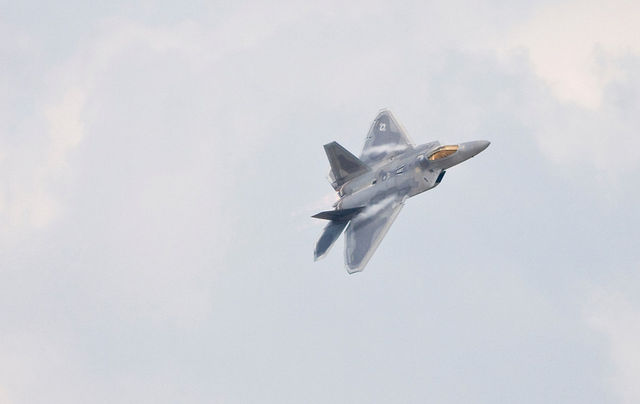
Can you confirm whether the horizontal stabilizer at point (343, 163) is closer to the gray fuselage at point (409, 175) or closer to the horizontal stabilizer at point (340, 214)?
the gray fuselage at point (409, 175)

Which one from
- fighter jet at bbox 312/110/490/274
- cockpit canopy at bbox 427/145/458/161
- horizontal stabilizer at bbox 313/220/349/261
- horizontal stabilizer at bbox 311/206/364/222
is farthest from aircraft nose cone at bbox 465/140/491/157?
horizontal stabilizer at bbox 313/220/349/261

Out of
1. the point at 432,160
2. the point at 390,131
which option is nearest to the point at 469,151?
the point at 432,160

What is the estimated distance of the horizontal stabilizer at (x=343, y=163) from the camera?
80.1 m

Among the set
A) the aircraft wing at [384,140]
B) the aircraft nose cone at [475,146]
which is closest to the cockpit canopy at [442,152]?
the aircraft nose cone at [475,146]

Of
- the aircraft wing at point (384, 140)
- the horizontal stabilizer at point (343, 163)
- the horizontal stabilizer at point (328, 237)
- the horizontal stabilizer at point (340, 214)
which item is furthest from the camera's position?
the aircraft wing at point (384, 140)

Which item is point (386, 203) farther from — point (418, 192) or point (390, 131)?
point (390, 131)

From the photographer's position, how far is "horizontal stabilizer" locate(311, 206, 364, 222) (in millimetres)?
77938

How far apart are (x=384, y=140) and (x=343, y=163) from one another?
17.6 ft

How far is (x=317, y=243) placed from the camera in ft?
260

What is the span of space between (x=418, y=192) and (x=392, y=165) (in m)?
3.32

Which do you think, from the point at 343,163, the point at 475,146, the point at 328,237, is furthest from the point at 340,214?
the point at 475,146

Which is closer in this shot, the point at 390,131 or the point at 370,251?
the point at 370,251

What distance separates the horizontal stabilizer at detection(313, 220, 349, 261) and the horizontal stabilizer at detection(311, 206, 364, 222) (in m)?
0.38

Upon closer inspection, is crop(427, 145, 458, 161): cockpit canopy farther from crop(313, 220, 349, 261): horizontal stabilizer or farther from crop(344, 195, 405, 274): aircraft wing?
crop(313, 220, 349, 261): horizontal stabilizer
